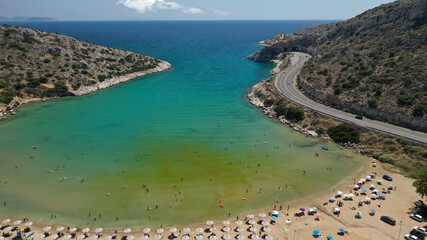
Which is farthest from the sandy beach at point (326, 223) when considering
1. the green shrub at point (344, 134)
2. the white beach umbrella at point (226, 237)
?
the green shrub at point (344, 134)

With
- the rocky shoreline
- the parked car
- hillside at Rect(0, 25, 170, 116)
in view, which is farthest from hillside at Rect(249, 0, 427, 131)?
hillside at Rect(0, 25, 170, 116)

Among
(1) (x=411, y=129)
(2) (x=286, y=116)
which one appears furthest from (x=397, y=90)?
(2) (x=286, y=116)

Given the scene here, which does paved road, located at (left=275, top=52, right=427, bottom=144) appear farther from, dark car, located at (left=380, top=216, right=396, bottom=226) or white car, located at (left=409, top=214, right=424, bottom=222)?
dark car, located at (left=380, top=216, right=396, bottom=226)

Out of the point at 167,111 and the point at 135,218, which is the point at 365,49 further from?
the point at 135,218

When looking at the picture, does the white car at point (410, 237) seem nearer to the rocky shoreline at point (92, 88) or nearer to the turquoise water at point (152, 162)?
Answer: the turquoise water at point (152, 162)

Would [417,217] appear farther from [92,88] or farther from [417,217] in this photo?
[92,88]

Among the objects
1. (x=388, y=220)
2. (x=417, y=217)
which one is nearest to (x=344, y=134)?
(x=417, y=217)
